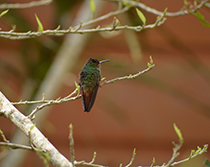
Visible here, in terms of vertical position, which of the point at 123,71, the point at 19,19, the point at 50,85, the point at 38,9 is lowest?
the point at 50,85

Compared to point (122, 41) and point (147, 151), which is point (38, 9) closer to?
point (122, 41)

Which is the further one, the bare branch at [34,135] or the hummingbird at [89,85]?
the hummingbird at [89,85]

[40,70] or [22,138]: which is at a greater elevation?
[40,70]

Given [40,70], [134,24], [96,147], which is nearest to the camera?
[134,24]

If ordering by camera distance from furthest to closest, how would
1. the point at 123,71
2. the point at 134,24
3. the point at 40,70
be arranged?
the point at 123,71, the point at 40,70, the point at 134,24

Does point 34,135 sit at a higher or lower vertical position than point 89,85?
lower

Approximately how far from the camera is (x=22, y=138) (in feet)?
4.59

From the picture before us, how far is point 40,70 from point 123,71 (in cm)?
36

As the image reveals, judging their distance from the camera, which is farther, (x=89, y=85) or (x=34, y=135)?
(x=89, y=85)

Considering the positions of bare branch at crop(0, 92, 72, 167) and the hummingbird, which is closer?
bare branch at crop(0, 92, 72, 167)

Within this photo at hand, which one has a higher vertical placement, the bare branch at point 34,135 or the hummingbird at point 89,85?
the hummingbird at point 89,85

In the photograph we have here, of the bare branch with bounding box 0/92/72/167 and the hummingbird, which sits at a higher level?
the hummingbird

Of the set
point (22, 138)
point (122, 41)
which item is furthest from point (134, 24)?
point (122, 41)

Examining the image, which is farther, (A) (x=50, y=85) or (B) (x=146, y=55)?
(B) (x=146, y=55)
